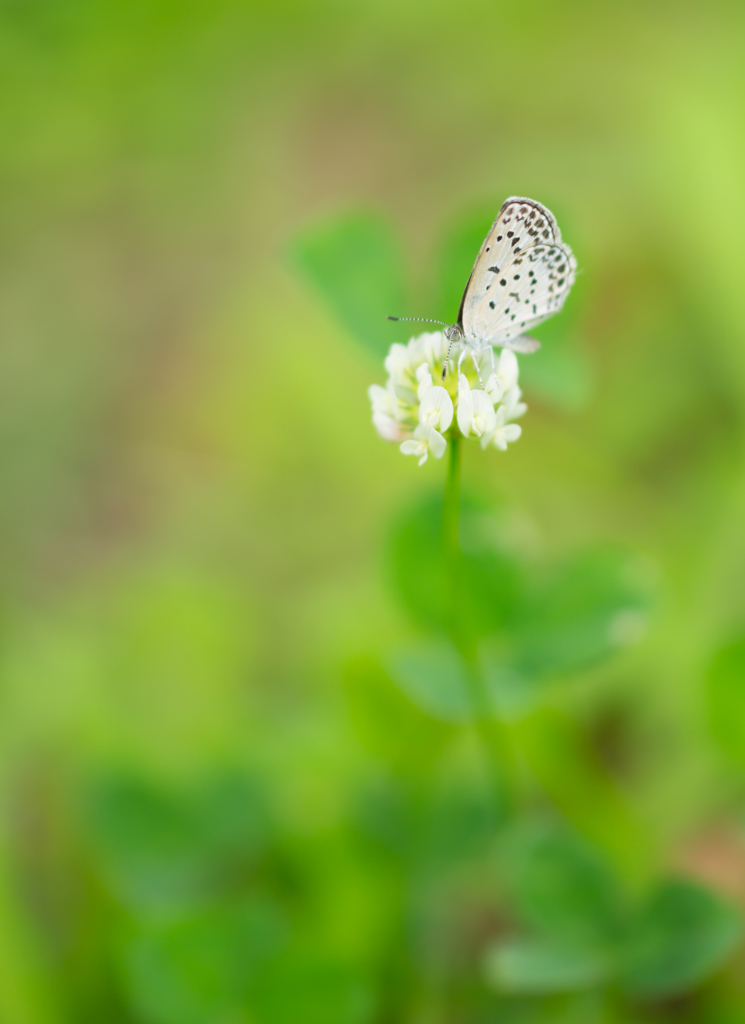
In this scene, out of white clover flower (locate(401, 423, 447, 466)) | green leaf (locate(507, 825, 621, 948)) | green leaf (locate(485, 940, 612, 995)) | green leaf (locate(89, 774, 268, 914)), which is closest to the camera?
white clover flower (locate(401, 423, 447, 466))

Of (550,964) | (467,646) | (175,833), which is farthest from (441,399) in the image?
(175,833)

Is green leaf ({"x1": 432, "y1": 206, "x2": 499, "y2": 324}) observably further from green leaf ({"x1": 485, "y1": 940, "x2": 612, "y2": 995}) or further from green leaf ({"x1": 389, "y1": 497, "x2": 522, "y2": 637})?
green leaf ({"x1": 485, "y1": 940, "x2": 612, "y2": 995})

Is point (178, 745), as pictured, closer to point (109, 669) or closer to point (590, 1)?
point (109, 669)

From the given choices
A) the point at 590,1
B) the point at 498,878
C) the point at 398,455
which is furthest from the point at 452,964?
the point at 590,1

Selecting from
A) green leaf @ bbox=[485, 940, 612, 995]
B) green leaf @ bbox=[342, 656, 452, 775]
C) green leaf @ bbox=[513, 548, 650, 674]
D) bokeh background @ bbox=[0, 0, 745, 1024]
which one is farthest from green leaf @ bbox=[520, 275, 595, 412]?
green leaf @ bbox=[485, 940, 612, 995]

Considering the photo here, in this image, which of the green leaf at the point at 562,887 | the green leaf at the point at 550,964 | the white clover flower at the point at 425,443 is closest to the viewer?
the white clover flower at the point at 425,443

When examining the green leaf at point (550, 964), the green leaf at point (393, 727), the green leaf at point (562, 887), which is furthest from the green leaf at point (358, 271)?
the green leaf at point (550, 964)

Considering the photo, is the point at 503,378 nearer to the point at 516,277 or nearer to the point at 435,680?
the point at 516,277

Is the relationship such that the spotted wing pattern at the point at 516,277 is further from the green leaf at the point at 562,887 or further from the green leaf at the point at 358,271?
the green leaf at the point at 562,887
